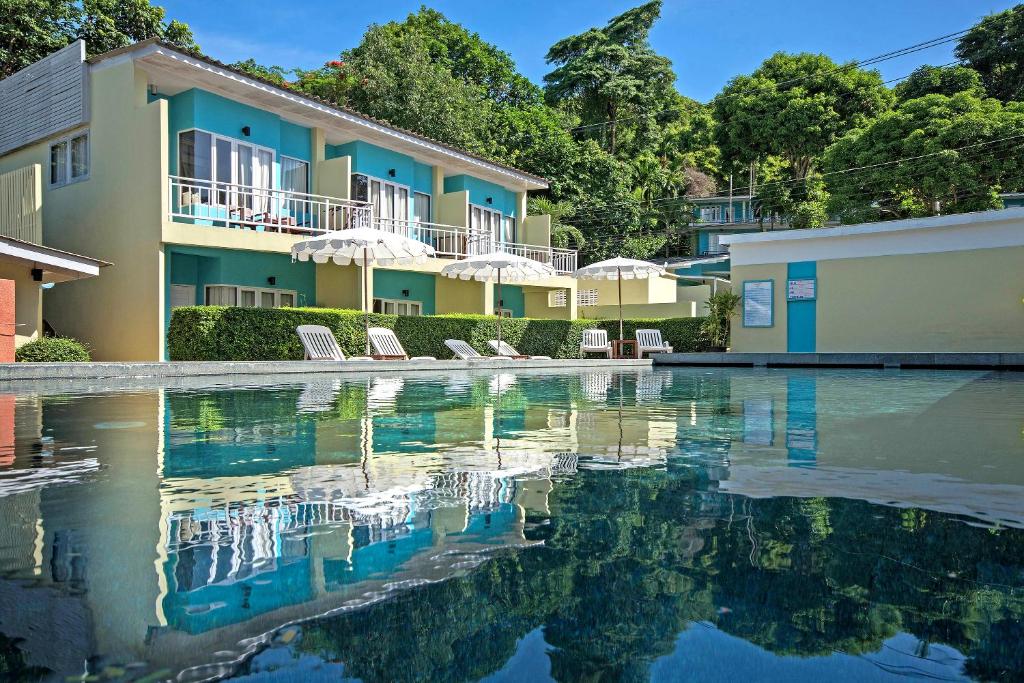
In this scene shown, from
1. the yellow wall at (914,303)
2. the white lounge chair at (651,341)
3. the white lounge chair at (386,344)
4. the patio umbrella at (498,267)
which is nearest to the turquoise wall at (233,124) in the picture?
the patio umbrella at (498,267)

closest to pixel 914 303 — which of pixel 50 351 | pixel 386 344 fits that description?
pixel 386 344

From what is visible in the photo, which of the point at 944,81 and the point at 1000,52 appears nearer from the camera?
the point at 944,81

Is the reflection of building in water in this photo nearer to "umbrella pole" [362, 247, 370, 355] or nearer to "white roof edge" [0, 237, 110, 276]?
"white roof edge" [0, 237, 110, 276]

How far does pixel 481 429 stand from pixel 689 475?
2.00 m

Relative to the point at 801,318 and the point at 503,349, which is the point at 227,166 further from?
the point at 801,318

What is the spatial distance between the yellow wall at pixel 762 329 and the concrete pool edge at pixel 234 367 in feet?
21.7

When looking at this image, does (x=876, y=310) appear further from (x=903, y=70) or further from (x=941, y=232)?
(x=903, y=70)

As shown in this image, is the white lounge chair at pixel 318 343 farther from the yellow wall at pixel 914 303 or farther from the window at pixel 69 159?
the yellow wall at pixel 914 303

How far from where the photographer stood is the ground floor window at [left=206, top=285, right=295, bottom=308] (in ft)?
62.4

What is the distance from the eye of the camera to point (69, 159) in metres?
19.0

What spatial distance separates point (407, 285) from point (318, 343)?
8.48m

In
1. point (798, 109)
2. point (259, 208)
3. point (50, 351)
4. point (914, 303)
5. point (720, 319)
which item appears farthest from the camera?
point (798, 109)

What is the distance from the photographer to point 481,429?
5.06 m

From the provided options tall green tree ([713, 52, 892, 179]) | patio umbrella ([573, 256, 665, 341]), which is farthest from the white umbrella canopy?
tall green tree ([713, 52, 892, 179])
